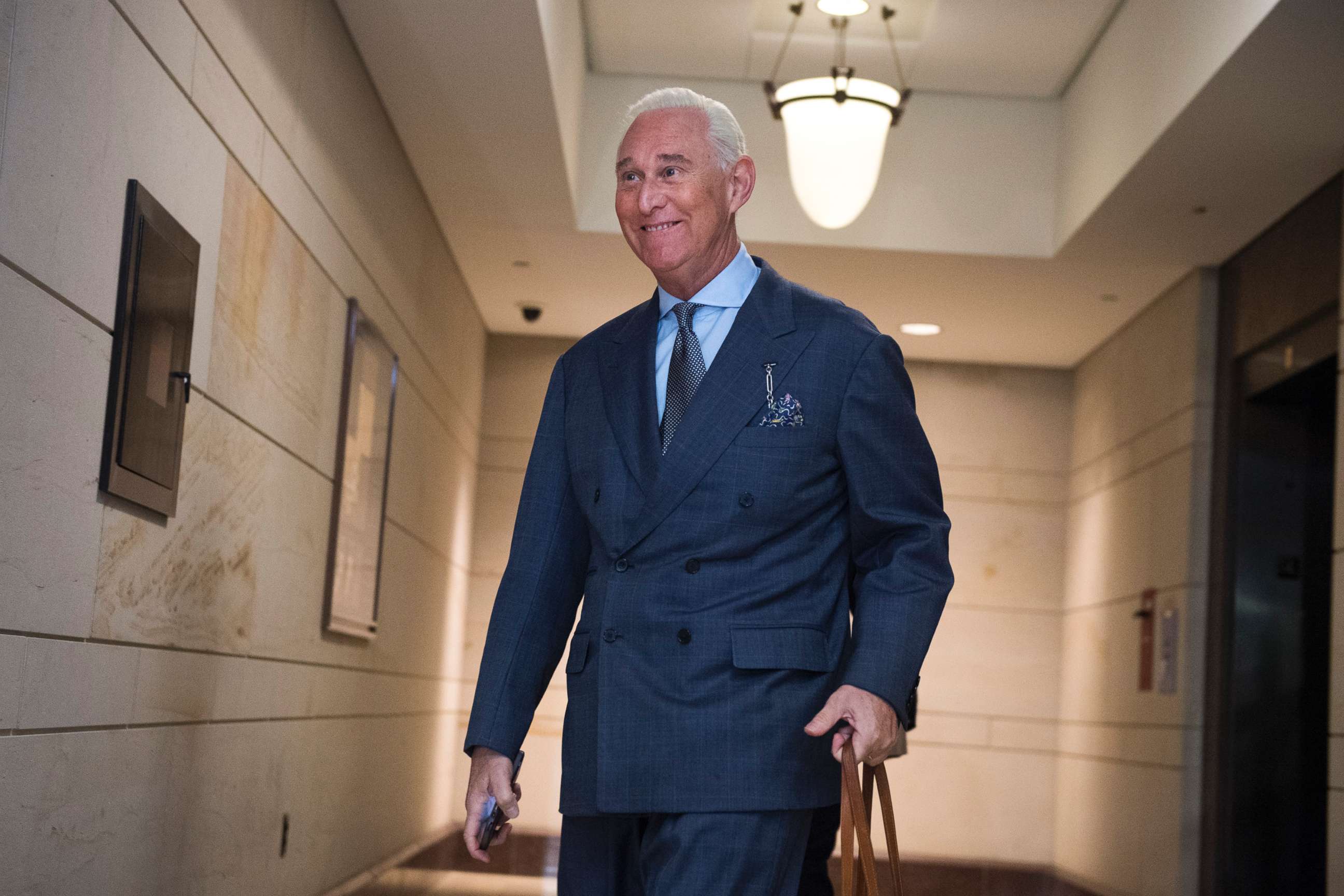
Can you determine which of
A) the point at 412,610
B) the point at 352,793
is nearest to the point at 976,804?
the point at 412,610

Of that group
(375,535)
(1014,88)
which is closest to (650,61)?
(1014,88)

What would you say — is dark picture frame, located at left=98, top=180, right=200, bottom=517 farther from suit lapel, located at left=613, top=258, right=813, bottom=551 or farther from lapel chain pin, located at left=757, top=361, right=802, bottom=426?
lapel chain pin, located at left=757, top=361, right=802, bottom=426

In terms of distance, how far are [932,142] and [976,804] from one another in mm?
3998

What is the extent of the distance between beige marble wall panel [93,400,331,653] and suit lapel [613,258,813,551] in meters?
1.18

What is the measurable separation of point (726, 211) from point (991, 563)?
274 inches

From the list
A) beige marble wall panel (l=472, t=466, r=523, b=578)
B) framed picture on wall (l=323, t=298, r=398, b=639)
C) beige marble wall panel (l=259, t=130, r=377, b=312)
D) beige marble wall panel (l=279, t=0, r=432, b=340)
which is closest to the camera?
beige marble wall panel (l=259, t=130, r=377, b=312)

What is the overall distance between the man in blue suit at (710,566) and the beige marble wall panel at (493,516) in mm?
6584

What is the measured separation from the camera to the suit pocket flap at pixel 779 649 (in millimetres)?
1730

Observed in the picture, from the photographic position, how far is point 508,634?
199cm

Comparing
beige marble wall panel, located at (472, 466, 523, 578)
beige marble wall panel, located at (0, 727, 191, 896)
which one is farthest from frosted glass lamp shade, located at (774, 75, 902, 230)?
beige marble wall panel, located at (472, 466, 523, 578)

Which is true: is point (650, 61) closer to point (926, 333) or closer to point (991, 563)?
point (926, 333)

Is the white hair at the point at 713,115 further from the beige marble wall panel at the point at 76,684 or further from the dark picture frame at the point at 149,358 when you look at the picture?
the beige marble wall panel at the point at 76,684

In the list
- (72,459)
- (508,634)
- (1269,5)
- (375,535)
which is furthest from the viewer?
(375,535)

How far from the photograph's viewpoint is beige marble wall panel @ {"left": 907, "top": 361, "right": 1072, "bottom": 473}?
28.6 ft
